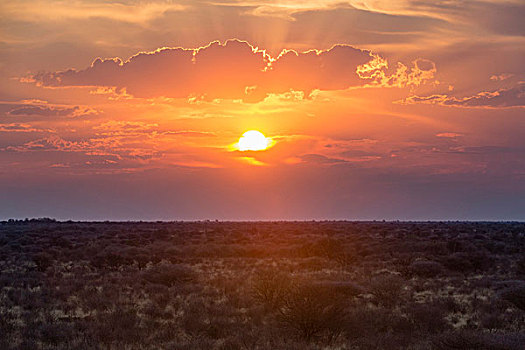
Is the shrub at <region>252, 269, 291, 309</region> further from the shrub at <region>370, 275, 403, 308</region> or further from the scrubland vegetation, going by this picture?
the shrub at <region>370, 275, 403, 308</region>

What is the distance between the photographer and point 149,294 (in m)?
24.1

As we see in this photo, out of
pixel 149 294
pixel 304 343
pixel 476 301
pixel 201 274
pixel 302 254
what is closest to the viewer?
pixel 304 343

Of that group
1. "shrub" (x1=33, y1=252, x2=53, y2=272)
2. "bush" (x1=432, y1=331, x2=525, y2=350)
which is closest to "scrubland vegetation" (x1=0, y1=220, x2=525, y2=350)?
"bush" (x1=432, y1=331, x2=525, y2=350)

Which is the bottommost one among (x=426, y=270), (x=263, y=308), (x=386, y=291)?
(x=263, y=308)

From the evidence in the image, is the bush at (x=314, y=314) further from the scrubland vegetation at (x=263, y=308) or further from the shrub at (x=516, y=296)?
the shrub at (x=516, y=296)

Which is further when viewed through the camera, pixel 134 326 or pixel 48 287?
pixel 48 287

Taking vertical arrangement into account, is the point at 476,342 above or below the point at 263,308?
above

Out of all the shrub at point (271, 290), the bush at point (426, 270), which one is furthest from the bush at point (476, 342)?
the bush at point (426, 270)

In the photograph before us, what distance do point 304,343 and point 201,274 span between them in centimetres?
1858

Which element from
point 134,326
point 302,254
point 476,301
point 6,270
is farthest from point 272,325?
→ point 302,254

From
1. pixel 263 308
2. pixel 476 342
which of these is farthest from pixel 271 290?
pixel 476 342

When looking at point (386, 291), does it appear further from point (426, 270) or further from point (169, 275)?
point (426, 270)

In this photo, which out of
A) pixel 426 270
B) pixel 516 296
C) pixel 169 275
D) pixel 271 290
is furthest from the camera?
Result: pixel 426 270

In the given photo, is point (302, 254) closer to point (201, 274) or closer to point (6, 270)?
point (201, 274)
